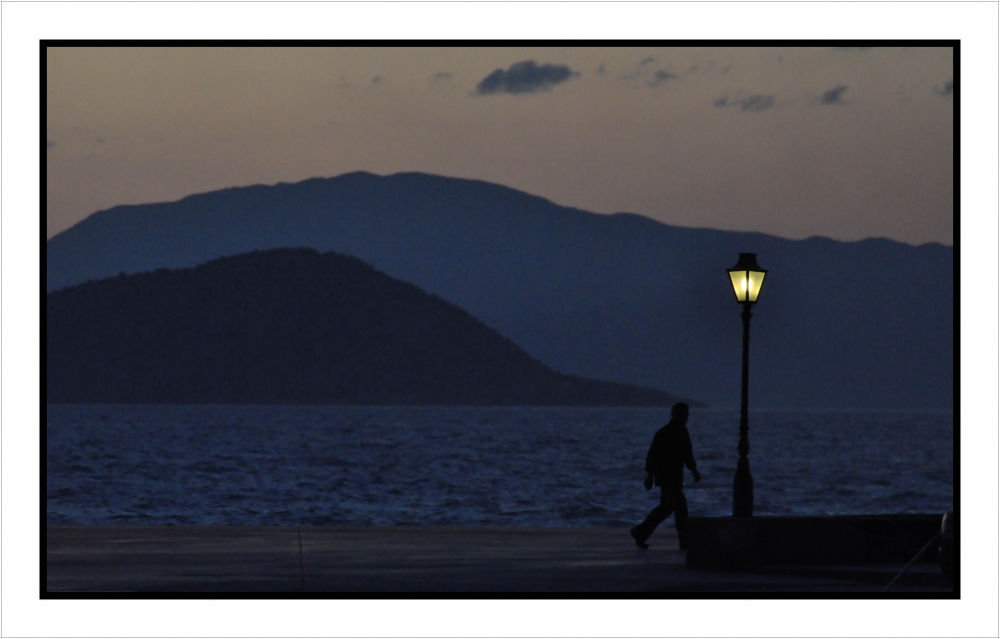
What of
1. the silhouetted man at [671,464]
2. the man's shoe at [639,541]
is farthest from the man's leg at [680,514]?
the man's shoe at [639,541]

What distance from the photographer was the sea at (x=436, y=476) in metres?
75.2

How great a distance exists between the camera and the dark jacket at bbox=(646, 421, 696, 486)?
21.0 metres

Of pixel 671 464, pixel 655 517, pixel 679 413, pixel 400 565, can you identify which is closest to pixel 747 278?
pixel 679 413

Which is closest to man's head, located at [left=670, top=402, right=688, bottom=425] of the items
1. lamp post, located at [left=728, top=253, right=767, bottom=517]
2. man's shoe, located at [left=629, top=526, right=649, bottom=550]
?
lamp post, located at [left=728, top=253, right=767, bottom=517]

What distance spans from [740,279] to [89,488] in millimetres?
72763

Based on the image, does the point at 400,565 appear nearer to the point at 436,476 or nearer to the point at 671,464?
the point at 671,464

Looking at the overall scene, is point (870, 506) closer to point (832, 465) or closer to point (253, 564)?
point (832, 465)

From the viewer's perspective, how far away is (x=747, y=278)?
2161 cm

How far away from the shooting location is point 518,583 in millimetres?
17109

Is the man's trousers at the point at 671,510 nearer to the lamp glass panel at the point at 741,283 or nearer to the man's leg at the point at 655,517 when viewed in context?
the man's leg at the point at 655,517

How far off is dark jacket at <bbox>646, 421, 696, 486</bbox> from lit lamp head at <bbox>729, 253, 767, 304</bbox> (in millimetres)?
A: 1914

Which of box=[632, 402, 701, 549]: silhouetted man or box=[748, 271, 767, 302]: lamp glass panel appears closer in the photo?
box=[632, 402, 701, 549]: silhouetted man

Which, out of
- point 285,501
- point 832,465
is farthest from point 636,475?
point 285,501

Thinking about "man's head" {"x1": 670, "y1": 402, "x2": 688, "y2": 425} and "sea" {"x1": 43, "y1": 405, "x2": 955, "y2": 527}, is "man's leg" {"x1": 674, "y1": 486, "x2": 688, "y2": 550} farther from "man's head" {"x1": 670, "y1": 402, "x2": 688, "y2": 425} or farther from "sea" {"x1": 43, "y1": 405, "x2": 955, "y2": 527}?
"sea" {"x1": 43, "y1": 405, "x2": 955, "y2": 527}
